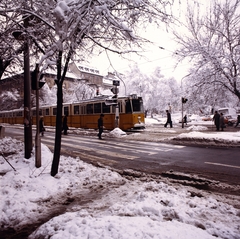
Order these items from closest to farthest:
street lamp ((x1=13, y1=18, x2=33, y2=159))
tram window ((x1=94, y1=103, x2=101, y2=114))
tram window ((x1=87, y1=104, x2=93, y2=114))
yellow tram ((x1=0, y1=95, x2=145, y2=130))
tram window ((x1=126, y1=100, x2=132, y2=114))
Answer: street lamp ((x1=13, y1=18, x2=33, y2=159)) → tram window ((x1=126, y1=100, x2=132, y2=114)) → yellow tram ((x1=0, y1=95, x2=145, y2=130)) → tram window ((x1=94, y1=103, x2=101, y2=114)) → tram window ((x1=87, y1=104, x2=93, y2=114))

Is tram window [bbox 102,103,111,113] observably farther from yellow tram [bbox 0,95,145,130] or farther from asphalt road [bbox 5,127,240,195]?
asphalt road [bbox 5,127,240,195]

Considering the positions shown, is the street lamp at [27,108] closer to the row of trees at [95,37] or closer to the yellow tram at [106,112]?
the row of trees at [95,37]

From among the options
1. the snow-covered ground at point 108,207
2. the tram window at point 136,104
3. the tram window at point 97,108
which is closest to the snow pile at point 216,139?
the tram window at point 136,104

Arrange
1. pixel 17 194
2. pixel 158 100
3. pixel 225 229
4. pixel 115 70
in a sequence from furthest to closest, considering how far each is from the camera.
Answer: pixel 158 100 → pixel 115 70 → pixel 17 194 → pixel 225 229

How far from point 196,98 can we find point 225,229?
17.3 meters

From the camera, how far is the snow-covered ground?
8.88 ft

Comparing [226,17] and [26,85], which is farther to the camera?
[226,17]

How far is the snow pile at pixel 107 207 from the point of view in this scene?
271cm

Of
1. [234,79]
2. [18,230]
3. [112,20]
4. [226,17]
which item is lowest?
[18,230]

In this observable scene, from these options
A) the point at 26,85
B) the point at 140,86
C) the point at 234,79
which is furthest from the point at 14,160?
the point at 140,86

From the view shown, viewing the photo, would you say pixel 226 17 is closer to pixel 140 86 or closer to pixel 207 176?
pixel 207 176

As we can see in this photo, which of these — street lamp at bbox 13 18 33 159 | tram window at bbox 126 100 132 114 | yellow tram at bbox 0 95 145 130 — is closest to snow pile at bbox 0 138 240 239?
street lamp at bbox 13 18 33 159

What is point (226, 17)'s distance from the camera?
1587cm

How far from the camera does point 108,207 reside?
12.1ft
